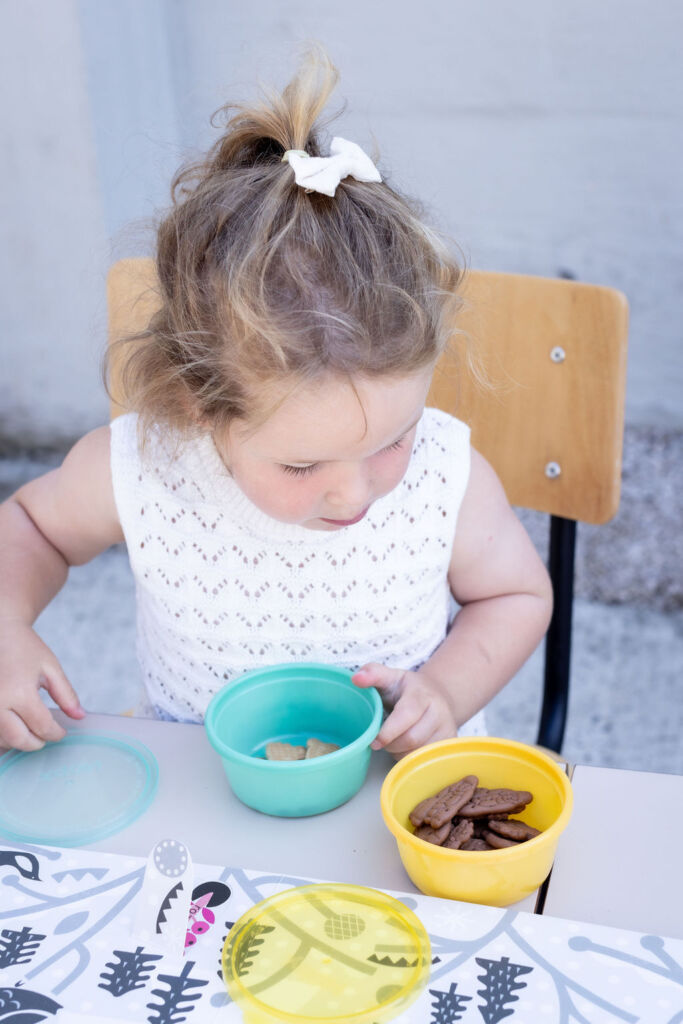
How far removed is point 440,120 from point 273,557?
5.56 ft

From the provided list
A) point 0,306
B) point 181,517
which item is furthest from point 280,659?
point 0,306

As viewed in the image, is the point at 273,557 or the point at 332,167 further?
the point at 273,557

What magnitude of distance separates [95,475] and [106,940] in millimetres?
501

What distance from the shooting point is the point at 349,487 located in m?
0.79

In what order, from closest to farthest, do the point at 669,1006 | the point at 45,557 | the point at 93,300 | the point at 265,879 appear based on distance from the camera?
the point at 669,1006 < the point at 265,879 < the point at 45,557 < the point at 93,300

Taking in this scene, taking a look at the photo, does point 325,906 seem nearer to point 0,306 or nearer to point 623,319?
point 623,319

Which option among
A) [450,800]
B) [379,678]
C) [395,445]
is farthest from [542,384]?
[450,800]

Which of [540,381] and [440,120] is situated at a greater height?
[440,120]

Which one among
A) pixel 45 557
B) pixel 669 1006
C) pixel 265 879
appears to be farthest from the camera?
pixel 45 557

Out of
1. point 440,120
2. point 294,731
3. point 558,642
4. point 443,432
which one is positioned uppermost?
point 440,120

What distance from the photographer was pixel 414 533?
1.02 meters

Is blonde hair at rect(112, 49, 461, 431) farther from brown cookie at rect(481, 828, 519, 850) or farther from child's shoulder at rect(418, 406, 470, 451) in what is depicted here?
brown cookie at rect(481, 828, 519, 850)

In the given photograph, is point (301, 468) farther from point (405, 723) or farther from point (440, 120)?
point (440, 120)

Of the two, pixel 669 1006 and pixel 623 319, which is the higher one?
pixel 623 319
